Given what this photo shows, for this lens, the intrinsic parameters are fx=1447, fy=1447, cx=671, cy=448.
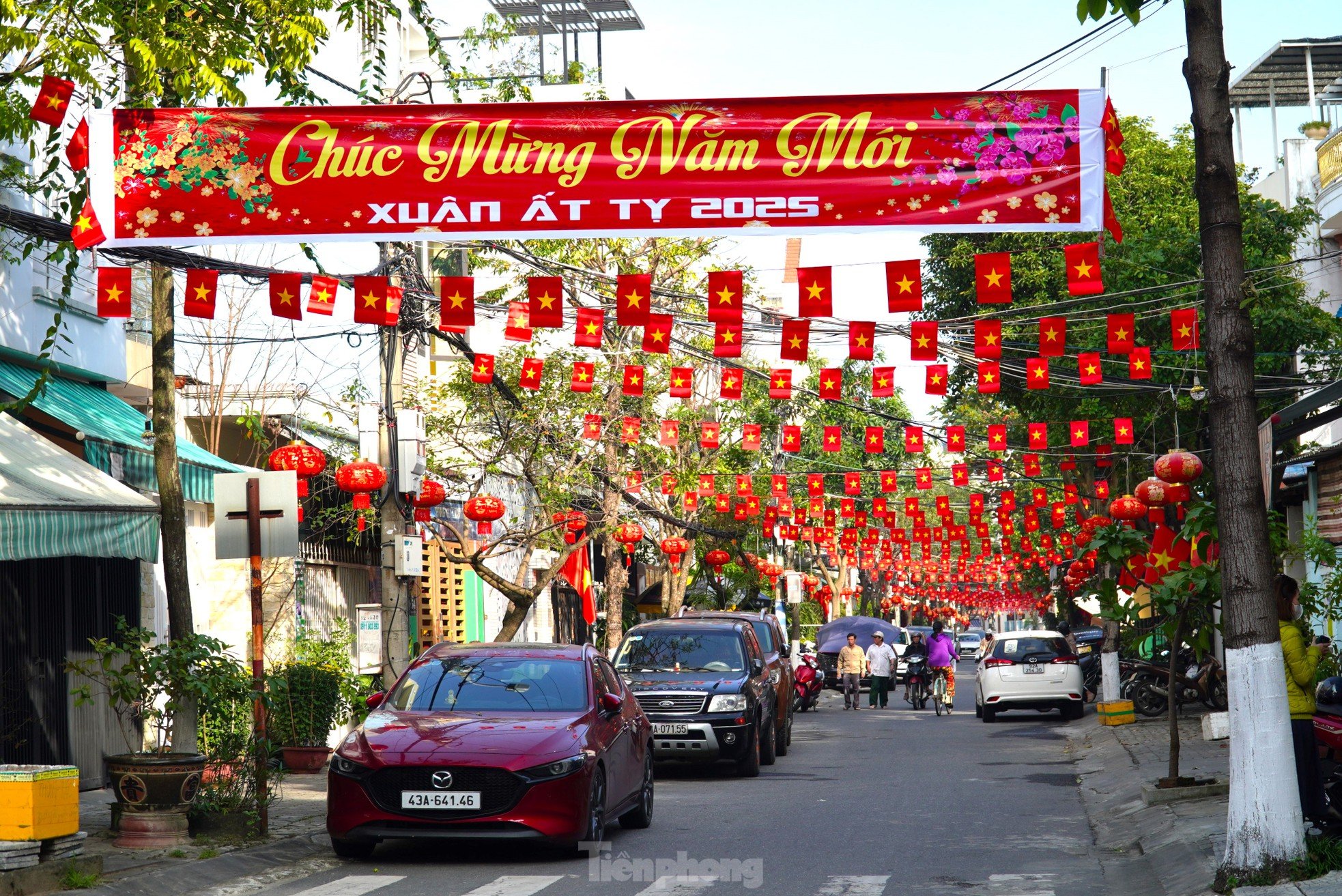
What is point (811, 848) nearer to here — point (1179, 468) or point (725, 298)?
point (725, 298)

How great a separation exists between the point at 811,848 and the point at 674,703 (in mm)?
5877

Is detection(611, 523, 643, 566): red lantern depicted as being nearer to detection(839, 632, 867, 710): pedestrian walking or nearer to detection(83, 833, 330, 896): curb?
detection(839, 632, 867, 710): pedestrian walking

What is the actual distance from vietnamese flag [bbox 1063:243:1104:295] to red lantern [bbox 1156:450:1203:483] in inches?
116

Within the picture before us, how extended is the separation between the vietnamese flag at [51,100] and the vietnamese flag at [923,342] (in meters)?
10.7

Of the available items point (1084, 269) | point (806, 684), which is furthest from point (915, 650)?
point (1084, 269)

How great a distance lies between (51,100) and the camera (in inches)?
394

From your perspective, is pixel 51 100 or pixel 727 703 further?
pixel 727 703

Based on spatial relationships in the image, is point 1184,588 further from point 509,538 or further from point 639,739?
point 509,538

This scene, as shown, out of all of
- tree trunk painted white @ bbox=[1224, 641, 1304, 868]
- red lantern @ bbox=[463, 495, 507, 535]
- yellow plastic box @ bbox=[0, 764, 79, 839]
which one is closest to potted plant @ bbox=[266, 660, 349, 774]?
red lantern @ bbox=[463, 495, 507, 535]

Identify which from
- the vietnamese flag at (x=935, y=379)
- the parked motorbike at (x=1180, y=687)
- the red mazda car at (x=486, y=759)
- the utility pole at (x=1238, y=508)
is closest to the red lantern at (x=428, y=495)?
the red mazda car at (x=486, y=759)

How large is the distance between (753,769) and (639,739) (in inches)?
204

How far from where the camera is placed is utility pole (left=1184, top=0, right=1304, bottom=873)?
28.2 feet

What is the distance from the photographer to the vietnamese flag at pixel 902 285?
13.4 meters

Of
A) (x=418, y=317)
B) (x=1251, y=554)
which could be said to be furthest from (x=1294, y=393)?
(x=1251, y=554)
